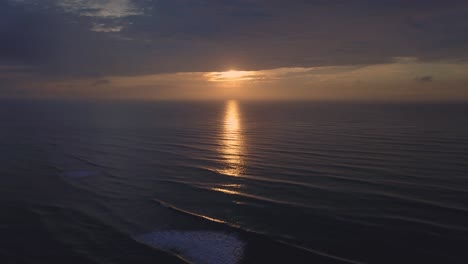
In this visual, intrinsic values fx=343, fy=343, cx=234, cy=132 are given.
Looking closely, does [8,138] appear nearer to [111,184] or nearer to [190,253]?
[111,184]

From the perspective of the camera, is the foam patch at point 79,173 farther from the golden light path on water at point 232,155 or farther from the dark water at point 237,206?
the golden light path on water at point 232,155

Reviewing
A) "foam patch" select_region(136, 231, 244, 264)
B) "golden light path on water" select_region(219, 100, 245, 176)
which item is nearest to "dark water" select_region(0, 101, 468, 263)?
"foam patch" select_region(136, 231, 244, 264)

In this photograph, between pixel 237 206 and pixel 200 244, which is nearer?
pixel 200 244

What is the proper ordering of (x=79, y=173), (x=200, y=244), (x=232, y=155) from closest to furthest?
1. (x=200, y=244)
2. (x=79, y=173)
3. (x=232, y=155)

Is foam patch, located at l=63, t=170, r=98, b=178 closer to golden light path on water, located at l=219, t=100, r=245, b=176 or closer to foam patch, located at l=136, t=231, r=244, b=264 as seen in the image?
golden light path on water, located at l=219, t=100, r=245, b=176

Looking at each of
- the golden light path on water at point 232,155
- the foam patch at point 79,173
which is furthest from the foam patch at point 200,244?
the foam patch at point 79,173

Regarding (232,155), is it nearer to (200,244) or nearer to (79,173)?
(79,173)

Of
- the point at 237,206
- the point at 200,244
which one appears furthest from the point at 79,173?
the point at 200,244

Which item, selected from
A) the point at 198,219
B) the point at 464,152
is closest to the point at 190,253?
the point at 198,219

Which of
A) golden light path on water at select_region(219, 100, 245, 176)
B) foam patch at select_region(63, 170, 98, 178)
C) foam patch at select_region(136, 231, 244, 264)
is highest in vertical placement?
foam patch at select_region(63, 170, 98, 178)
